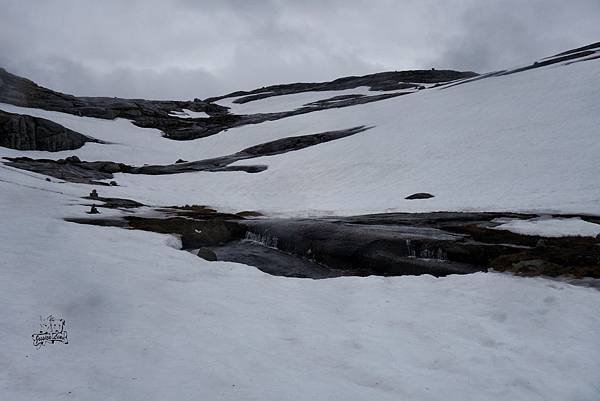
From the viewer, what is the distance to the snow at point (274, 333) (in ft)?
21.9

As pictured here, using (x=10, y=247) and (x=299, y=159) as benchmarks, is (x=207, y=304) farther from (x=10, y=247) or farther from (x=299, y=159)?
(x=299, y=159)

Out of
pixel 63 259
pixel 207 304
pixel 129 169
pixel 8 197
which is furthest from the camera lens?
pixel 129 169

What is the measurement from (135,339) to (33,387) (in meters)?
1.90

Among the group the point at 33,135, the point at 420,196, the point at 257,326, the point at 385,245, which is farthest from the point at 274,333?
the point at 33,135

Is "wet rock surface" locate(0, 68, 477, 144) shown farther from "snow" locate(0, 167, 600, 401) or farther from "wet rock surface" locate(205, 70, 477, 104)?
"snow" locate(0, 167, 600, 401)

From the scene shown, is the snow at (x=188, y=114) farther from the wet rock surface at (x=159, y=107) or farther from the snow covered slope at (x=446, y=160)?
the snow covered slope at (x=446, y=160)

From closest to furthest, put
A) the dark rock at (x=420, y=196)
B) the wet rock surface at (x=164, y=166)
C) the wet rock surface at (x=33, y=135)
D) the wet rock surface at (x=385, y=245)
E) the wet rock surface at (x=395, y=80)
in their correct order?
the wet rock surface at (x=385, y=245)
the dark rock at (x=420, y=196)
the wet rock surface at (x=164, y=166)
the wet rock surface at (x=33, y=135)
the wet rock surface at (x=395, y=80)

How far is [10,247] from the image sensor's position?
11.9 meters

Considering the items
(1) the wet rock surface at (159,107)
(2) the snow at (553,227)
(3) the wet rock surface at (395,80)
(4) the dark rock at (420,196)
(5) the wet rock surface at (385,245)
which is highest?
(3) the wet rock surface at (395,80)

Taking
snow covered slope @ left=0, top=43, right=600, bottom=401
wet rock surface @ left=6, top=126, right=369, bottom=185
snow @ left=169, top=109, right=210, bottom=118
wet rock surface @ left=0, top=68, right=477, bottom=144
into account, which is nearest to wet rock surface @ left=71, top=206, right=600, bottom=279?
snow covered slope @ left=0, top=43, right=600, bottom=401

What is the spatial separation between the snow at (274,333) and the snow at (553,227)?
597cm

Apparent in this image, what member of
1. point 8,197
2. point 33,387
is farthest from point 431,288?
point 8,197

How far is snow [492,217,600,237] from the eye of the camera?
1686 centimetres

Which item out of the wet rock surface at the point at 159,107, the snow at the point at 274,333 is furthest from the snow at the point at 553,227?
the wet rock surface at the point at 159,107
